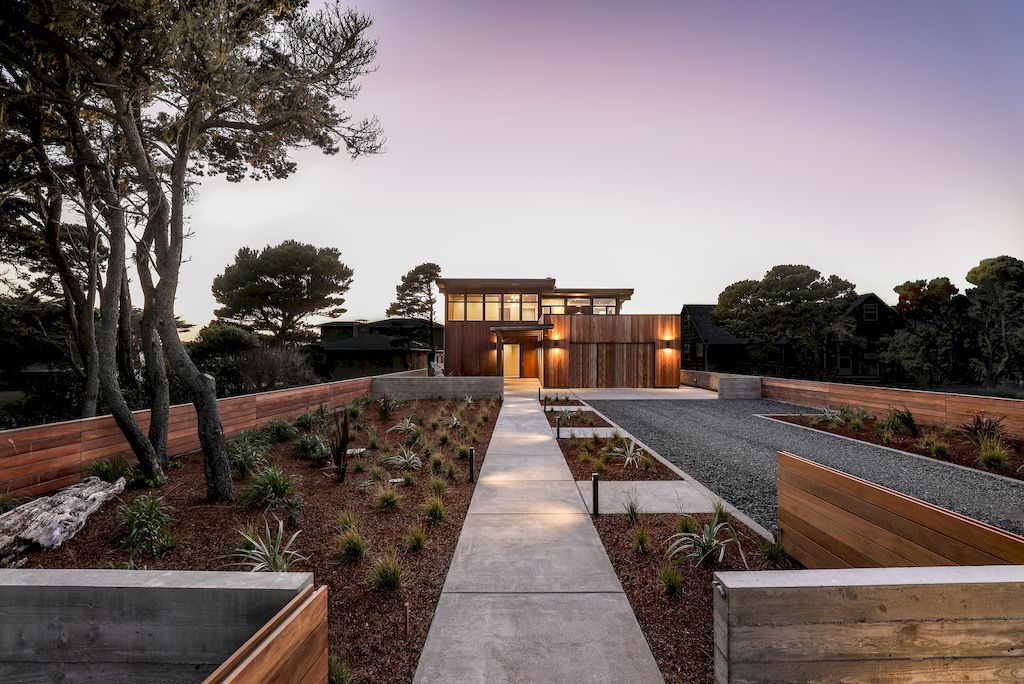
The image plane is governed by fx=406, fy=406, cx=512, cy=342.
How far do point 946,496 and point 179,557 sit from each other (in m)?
10.1

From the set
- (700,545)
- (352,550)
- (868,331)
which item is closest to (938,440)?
(700,545)

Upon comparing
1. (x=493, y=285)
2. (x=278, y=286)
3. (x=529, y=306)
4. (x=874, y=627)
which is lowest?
(x=874, y=627)

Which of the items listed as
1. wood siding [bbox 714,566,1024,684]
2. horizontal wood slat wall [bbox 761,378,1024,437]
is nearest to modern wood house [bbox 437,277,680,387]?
horizontal wood slat wall [bbox 761,378,1024,437]

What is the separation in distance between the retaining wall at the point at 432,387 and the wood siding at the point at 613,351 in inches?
280

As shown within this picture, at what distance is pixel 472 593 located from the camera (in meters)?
3.52

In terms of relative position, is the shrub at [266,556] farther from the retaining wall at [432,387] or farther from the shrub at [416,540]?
the retaining wall at [432,387]

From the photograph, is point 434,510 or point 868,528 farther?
point 434,510

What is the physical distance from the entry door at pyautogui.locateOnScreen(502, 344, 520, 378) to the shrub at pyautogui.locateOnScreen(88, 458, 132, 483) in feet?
77.4

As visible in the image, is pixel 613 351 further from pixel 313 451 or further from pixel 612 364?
pixel 313 451

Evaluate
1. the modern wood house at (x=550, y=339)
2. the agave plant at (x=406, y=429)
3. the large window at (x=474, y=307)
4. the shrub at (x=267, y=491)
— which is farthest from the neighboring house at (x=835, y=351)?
the shrub at (x=267, y=491)

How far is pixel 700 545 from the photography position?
4.04 m

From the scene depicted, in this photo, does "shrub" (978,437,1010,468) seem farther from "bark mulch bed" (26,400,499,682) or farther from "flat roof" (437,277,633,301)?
"flat roof" (437,277,633,301)

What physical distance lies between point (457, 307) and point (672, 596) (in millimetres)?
25367

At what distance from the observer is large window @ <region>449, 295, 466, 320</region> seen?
2775 centimetres
